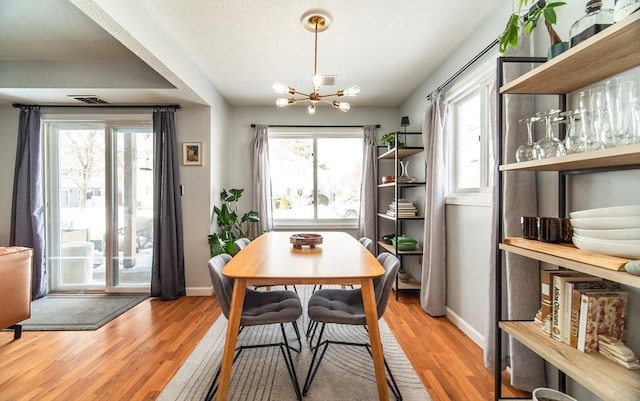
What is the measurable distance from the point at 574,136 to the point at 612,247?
483 millimetres

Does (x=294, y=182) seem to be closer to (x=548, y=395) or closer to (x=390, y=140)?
(x=390, y=140)

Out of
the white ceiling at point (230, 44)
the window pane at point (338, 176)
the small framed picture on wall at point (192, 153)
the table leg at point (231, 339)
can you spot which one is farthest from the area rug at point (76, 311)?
→ the window pane at point (338, 176)

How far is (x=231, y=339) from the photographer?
1532 mm

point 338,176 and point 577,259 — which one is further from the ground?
point 338,176

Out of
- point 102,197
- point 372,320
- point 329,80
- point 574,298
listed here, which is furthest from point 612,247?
point 102,197

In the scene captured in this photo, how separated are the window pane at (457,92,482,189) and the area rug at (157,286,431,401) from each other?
1603 mm

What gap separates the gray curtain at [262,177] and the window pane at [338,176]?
31.0 inches

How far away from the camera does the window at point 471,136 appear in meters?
2.27

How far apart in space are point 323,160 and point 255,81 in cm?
156

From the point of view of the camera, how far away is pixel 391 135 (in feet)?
11.8

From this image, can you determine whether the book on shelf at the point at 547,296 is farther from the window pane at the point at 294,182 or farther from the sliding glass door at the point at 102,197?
the sliding glass door at the point at 102,197

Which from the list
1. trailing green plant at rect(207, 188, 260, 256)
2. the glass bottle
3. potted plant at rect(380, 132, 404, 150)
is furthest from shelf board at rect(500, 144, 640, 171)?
trailing green plant at rect(207, 188, 260, 256)

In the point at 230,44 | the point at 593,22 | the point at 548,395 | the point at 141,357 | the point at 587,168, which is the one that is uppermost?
the point at 230,44

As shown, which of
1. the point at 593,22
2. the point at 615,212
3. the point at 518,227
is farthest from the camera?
the point at 518,227
